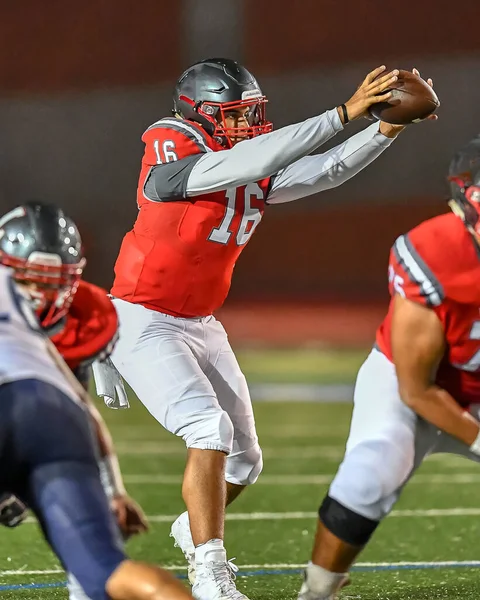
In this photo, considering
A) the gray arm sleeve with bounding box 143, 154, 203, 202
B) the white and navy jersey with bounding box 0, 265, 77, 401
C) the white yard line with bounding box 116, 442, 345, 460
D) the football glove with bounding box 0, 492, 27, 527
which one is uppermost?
the gray arm sleeve with bounding box 143, 154, 203, 202

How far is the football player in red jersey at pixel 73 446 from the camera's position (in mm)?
2408

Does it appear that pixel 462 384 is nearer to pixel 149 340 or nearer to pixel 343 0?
pixel 149 340

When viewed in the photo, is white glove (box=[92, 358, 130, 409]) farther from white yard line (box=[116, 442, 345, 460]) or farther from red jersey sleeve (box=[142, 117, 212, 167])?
white yard line (box=[116, 442, 345, 460])

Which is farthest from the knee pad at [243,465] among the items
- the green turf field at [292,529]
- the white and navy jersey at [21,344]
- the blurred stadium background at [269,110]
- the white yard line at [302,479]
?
the blurred stadium background at [269,110]

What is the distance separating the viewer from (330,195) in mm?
16219

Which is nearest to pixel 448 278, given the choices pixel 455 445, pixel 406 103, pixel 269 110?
pixel 455 445

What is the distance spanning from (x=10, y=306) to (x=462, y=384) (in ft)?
4.09

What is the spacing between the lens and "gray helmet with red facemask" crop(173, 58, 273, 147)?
13.0 ft

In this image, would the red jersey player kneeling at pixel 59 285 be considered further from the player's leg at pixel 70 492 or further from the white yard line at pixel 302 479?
the white yard line at pixel 302 479

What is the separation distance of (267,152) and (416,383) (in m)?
0.95

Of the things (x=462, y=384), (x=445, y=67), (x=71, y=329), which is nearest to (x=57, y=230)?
(x=71, y=329)

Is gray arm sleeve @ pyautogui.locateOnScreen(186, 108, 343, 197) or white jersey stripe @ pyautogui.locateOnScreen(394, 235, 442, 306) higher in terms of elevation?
gray arm sleeve @ pyautogui.locateOnScreen(186, 108, 343, 197)

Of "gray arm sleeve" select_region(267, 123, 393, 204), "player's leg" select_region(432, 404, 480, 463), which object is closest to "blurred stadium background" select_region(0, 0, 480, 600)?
"gray arm sleeve" select_region(267, 123, 393, 204)

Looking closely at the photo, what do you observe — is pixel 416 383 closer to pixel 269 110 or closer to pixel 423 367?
pixel 423 367
